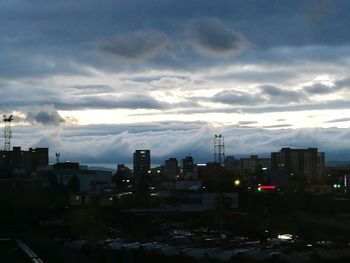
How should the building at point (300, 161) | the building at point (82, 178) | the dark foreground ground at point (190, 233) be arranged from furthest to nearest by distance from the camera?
the building at point (300, 161), the building at point (82, 178), the dark foreground ground at point (190, 233)

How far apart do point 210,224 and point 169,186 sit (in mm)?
35352

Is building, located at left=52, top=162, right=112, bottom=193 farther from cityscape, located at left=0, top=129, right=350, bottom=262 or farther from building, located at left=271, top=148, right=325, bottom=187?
building, located at left=271, top=148, right=325, bottom=187

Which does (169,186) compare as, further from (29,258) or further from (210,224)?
(29,258)

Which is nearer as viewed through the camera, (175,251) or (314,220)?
(175,251)

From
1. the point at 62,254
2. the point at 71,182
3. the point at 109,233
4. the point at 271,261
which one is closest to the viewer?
the point at 271,261

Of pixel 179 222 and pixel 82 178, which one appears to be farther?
pixel 82 178

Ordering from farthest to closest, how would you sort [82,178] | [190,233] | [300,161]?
[300,161] < [82,178] < [190,233]

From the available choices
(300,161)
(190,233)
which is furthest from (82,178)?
(300,161)

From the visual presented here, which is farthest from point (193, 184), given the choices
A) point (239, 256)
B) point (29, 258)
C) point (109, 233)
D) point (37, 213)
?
point (239, 256)

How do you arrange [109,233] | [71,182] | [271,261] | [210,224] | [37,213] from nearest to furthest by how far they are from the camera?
1. [271,261]
2. [109,233]
3. [210,224]
4. [37,213]
5. [71,182]

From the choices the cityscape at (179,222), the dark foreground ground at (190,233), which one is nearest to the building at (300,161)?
the cityscape at (179,222)

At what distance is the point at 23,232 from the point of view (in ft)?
95.0

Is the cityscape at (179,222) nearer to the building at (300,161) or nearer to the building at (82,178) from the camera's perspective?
the building at (82,178)

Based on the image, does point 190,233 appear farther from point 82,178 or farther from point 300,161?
point 300,161
